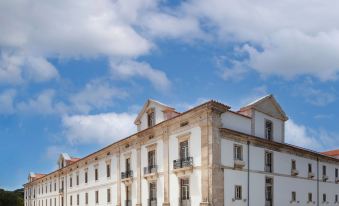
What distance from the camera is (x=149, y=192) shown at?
3562 cm

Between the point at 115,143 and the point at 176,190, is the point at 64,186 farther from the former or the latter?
the point at 176,190

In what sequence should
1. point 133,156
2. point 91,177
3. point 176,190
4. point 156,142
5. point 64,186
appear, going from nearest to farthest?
point 176,190, point 156,142, point 133,156, point 91,177, point 64,186

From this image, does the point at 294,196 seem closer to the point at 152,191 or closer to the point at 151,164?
the point at 152,191

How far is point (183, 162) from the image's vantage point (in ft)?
102

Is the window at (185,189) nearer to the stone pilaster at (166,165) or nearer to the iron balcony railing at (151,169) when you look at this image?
the stone pilaster at (166,165)

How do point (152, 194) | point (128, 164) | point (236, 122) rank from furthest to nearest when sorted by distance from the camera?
point (128, 164), point (152, 194), point (236, 122)

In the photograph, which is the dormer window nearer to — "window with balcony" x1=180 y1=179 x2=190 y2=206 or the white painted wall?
"window with balcony" x1=180 y1=179 x2=190 y2=206

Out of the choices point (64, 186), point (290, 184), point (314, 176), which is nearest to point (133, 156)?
point (290, 184)

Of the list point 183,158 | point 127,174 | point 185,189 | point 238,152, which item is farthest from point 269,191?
point 127,174

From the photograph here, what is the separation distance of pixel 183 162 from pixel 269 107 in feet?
32.6

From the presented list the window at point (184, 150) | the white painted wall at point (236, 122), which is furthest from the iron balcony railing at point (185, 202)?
the white painted wall at point (236, 122)

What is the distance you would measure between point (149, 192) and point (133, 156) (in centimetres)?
481

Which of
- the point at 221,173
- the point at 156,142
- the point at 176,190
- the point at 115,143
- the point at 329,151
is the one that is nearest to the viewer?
the point at 221,173

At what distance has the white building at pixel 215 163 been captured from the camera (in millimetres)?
29453
